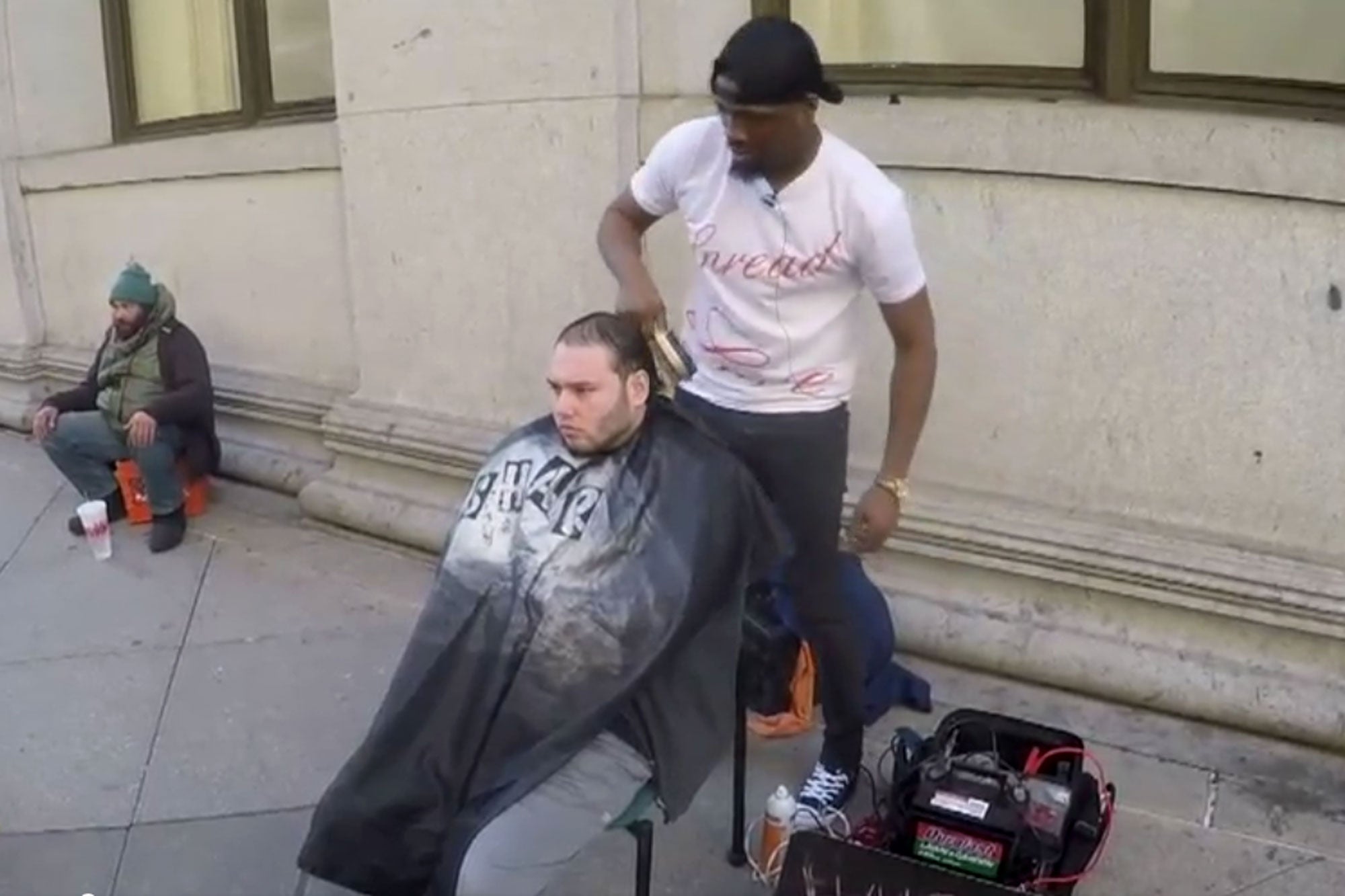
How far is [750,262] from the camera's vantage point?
3.32 meters

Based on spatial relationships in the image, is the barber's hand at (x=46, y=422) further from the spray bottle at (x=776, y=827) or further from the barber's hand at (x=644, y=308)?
the spray bottle at (x=776, y=827)

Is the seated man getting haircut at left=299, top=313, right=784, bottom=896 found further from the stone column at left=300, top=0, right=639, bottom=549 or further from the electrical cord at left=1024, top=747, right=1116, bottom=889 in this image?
the stone column at left=300, top=0, right=639, bottom=549

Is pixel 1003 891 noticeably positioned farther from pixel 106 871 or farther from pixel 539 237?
pixel 539 237

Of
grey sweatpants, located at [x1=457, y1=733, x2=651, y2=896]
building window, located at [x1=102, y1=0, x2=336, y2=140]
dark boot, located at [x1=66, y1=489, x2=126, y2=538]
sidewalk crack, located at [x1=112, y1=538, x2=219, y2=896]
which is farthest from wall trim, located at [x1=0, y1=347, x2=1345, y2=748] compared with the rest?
building window, located at [x1=102, y1=0, x2=336, y2=140]

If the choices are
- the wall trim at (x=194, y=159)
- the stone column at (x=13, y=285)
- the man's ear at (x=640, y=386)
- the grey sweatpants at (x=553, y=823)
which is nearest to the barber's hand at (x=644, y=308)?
the man's ear at (x=640, y=386)

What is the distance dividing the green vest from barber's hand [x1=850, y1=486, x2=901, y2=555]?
359cm

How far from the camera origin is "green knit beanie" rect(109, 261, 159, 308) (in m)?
6.01

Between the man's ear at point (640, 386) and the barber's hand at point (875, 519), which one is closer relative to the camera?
the man's ear at point (640, 386)

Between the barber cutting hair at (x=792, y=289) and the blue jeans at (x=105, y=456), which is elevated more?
the barber cutting hair at (x=792, y=289)

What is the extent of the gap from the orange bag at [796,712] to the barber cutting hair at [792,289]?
1.86 feet

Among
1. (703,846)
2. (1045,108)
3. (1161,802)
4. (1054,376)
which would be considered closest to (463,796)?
(703,846)

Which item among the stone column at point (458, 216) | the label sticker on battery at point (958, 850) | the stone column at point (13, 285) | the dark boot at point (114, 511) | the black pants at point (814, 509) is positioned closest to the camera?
the label sticker on battery at point (958, 850)

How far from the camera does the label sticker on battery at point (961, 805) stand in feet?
10.4

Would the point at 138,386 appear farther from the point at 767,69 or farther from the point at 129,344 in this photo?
the point at 767,69
